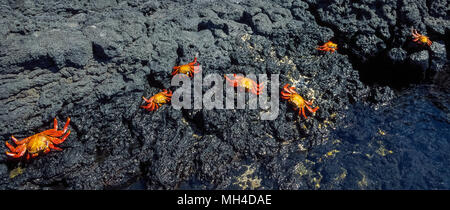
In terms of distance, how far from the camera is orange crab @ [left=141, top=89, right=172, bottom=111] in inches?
184

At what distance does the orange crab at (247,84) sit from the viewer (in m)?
4.81

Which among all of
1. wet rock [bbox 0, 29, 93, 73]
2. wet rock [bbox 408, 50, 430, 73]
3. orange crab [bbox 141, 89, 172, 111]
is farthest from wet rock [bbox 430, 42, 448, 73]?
wet rock [bbox 0, 29, 93, 73]

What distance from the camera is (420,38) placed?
609 cm

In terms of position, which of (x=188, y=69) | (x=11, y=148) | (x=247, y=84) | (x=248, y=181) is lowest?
(x=248, y=181)

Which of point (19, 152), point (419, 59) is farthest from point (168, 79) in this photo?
point (419, 59)

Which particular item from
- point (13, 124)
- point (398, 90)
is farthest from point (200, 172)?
point (398, 90)

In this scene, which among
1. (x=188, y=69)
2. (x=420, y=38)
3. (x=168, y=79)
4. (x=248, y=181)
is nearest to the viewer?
(x=248, y=181)

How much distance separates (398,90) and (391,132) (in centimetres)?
149

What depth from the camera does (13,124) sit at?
403 cm

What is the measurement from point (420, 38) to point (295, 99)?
12.6 ft

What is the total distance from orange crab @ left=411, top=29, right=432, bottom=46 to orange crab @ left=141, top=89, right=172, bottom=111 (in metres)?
5.85

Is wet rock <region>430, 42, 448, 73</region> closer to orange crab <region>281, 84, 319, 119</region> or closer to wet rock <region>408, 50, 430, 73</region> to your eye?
wet rock <region>408, 50, 430, 73</region>

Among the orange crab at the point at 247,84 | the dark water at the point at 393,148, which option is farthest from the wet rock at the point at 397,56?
the orange crab at the point at 247,84

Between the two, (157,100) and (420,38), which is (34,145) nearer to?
(157,100)
